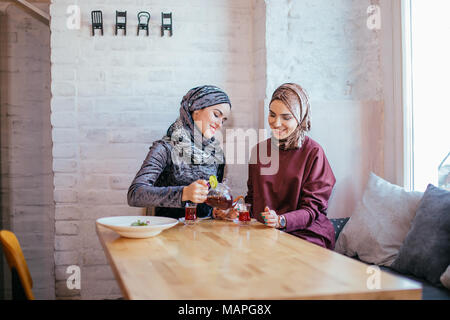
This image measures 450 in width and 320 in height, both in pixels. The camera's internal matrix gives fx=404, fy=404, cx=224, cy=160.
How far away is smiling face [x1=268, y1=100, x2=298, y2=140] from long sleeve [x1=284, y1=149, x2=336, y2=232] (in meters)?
0.19

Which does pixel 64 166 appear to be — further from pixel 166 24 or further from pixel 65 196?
pixel 166 24

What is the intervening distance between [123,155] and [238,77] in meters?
0.99

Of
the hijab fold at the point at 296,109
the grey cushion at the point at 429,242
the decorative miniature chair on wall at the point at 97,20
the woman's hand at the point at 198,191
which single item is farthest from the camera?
the decorative miniature chair on wall at the point at 97,20

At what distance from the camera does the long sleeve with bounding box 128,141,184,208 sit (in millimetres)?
1916

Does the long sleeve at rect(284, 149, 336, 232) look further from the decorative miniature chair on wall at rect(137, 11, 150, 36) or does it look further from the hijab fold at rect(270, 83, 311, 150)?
the decorative miniature chair on wall at rect(137, 11, 150, 36)

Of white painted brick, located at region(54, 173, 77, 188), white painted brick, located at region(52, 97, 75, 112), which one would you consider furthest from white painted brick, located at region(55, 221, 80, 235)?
white painted brick, located at region(52, 97, 75, 112)

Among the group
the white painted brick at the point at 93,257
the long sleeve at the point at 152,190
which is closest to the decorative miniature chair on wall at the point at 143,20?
the long sleeve at the point at 152,190

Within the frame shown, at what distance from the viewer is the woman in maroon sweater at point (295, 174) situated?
216 cm

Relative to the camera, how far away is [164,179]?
2.36 metres

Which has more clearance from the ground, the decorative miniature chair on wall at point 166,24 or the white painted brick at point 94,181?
the decorative miniature chair on wall at point 166,24

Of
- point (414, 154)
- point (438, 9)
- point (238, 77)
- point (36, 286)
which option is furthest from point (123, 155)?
point (438, 9)

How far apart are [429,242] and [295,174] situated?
29.0 inches

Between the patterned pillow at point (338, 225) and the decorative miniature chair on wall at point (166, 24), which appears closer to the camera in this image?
the patterned pillow at point (338, 225)

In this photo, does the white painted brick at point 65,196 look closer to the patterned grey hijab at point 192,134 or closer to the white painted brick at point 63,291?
the white painted brick at point 63,291
